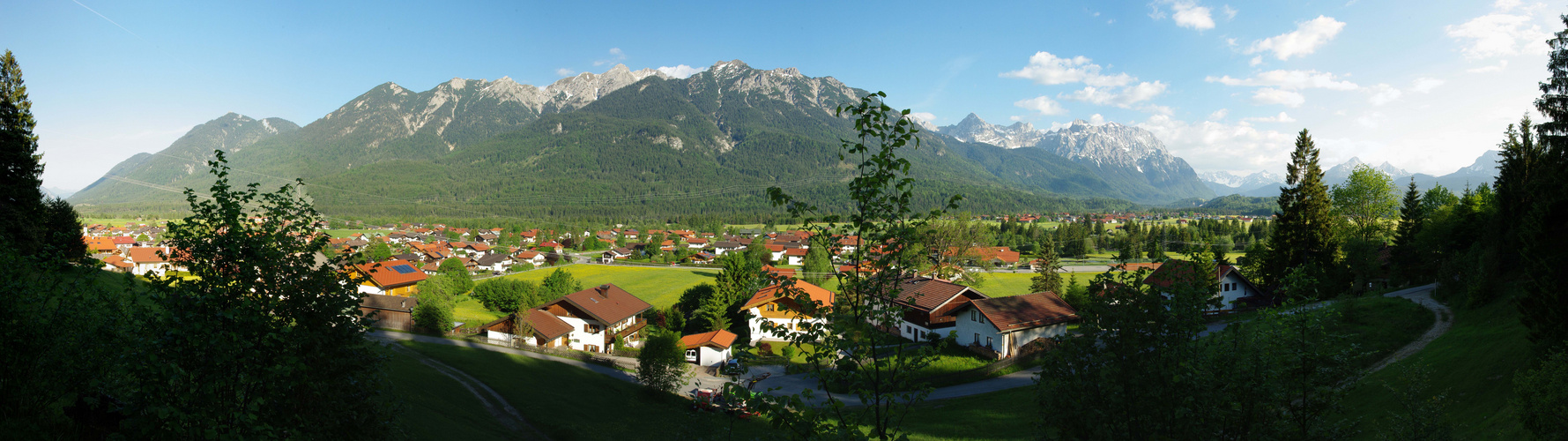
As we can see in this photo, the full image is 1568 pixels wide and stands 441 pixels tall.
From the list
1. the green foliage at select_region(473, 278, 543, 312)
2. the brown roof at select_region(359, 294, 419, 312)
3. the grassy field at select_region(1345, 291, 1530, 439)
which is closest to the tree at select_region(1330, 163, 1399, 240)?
the grassy field at select_region(1345, 291, 1530, 439)

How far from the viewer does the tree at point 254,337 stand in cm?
439

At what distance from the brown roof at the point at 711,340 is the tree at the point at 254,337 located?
30.6m

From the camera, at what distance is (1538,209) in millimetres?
13859

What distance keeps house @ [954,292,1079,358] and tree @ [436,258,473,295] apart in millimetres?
45651

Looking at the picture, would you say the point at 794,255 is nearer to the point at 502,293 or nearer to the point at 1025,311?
the point at 502,293

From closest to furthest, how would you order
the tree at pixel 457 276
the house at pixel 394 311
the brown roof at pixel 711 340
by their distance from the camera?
the brown roof at pixel 711 340, the house at pixel 394 311, the tree at pixel 457 276

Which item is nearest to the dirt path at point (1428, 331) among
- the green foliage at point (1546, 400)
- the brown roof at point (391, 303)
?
the green foliage at point (1546, 400)

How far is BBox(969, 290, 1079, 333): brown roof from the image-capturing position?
31969mm

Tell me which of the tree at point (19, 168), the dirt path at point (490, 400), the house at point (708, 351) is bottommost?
the house at point (708, 351)

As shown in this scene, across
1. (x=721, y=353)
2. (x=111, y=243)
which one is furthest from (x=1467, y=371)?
(x=111, y=243)

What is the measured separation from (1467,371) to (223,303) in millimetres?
27430

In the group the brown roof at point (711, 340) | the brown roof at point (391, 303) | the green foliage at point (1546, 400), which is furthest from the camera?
the brown roof at point (391, 303)

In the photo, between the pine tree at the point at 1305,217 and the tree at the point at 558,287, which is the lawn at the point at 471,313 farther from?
the pine tree at the point at 1305,217

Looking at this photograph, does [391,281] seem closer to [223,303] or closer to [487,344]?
[487,344]
